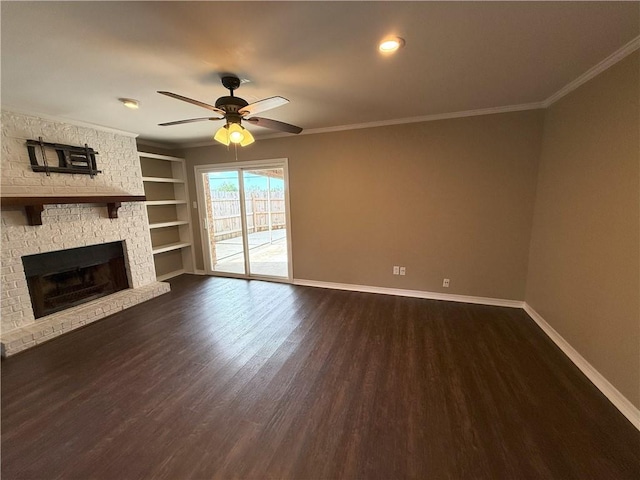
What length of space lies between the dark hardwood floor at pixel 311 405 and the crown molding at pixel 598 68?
2.47 m

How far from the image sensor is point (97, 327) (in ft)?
10.0

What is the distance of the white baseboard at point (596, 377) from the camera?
1.69m

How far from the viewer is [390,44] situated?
5.43ft

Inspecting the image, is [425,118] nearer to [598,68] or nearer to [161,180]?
[598,68]

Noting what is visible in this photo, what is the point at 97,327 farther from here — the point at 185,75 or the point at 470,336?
the point at 470,336

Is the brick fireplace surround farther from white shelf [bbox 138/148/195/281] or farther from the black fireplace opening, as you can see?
white shelf [bbox 138/148/195/281]

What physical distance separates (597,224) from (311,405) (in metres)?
2.71

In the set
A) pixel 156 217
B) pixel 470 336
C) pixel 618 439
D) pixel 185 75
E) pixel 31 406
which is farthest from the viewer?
pixel 156 217

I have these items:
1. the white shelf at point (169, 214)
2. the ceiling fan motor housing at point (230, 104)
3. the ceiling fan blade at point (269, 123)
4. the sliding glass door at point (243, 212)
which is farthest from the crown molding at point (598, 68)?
the white shelf at point (169, 214)

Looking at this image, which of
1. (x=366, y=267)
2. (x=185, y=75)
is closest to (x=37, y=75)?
(x=185, y=75)

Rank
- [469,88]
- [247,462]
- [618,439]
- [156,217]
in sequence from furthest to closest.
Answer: [156,217], [469,88], [618,439], [247,462]

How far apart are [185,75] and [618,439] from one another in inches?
157

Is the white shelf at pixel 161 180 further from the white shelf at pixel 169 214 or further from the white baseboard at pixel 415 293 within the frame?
the white baseboard at pixel 415 293

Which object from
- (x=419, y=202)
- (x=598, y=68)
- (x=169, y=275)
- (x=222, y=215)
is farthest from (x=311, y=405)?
(x=169, y=275)
